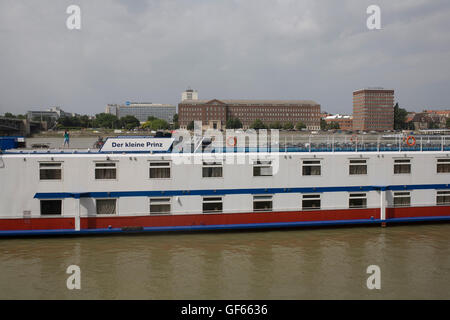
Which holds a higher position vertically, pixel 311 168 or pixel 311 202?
pixel 311 168

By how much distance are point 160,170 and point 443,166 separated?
1137 centimetres

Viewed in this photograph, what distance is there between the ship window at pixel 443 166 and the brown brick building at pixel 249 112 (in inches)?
5579

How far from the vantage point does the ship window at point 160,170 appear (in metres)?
12.8

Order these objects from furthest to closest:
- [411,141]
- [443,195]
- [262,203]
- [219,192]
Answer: [411,141]
[443,195]
[262,203]
[219,192]

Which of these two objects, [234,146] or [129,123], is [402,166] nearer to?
[234,146]

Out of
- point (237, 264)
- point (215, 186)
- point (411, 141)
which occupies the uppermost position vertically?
point (411, 141)

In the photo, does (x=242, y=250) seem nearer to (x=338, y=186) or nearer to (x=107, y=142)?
(x=338, y=186)

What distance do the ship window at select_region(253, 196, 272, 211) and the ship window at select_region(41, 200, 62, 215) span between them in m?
7.00

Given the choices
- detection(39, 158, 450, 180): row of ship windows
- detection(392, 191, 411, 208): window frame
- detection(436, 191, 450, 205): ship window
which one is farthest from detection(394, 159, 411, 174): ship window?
detection(436, 191, 450, 205): ship window

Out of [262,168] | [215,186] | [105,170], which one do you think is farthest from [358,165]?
[105,170]

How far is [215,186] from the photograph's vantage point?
13.0 metres

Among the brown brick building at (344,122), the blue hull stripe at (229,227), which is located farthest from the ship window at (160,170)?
the brown brick building at (344,122)

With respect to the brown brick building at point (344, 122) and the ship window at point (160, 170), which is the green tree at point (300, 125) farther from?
the ship window at point (160, 170)

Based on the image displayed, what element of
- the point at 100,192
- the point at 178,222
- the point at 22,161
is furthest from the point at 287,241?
the point at 22,161
